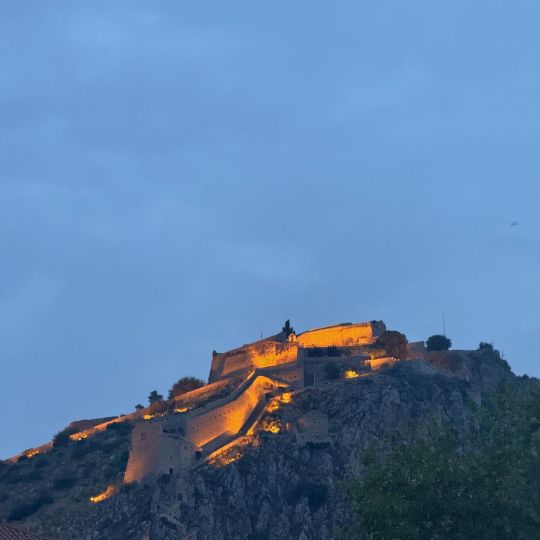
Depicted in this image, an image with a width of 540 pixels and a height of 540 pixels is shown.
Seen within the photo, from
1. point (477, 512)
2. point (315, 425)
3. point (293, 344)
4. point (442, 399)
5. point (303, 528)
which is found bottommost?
point (477, 512)

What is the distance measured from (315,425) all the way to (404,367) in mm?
19645

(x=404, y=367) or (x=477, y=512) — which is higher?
(x=404, y=367)

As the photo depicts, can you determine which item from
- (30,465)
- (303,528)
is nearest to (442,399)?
(303,528)

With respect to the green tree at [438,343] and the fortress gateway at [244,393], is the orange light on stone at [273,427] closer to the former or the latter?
the fortress gateway at [244,393]

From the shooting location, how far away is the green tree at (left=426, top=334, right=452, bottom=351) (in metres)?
161

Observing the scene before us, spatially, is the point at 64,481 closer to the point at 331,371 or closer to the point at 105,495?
the point at 105,495

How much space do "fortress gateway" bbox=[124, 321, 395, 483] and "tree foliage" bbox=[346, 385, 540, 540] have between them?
221 ft

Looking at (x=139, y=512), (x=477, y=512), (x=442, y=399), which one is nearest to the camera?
(x=477, y=512)

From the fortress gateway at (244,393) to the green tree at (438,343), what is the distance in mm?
13016

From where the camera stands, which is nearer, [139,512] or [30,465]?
[139,512]

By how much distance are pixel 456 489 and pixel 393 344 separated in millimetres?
99296

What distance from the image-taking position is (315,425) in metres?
121

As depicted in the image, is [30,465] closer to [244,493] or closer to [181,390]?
[181,390]

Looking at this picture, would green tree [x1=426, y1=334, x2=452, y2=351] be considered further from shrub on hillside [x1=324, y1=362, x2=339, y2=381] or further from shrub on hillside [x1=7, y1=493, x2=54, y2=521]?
shrub on hillside [x1=7, y1=493, x2=54, y2=521]
